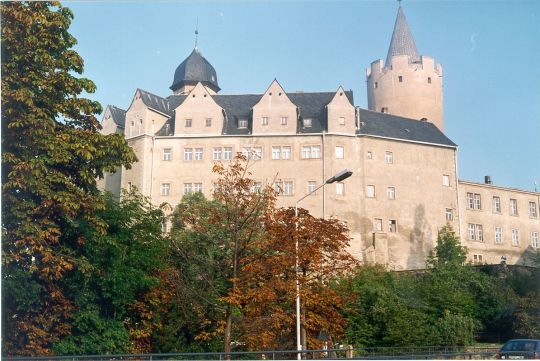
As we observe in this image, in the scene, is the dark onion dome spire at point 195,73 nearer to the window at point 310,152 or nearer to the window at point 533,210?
the window at point 310,152

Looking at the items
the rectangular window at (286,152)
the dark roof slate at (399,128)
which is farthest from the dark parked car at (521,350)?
the dark roof slate at (399,128)

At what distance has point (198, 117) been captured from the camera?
72.9 metres

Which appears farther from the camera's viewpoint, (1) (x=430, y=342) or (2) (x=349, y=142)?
(2) (x=349, y=142)

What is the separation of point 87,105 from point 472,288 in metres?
33.1

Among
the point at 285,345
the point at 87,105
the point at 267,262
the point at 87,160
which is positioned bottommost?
the point at 285,345

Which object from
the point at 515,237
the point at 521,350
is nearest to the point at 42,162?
the point at 521,350

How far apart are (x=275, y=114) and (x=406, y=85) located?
82.9 feet

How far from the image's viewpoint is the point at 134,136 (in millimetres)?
73312

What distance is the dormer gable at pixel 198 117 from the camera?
72.5 m

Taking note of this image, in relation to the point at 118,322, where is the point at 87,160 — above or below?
above

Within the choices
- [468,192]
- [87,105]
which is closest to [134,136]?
[468,192]

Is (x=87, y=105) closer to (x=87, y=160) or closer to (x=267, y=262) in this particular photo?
(x=87, y=160)

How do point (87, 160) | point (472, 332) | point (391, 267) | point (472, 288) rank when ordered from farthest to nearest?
1. point (391, 267)
2. point (472, 288)
3. point (472, 332)
4. point (87, 160)

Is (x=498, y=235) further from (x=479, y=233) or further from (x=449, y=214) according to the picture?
(x=449, y=214)
